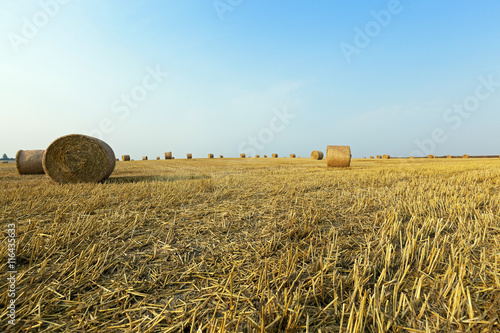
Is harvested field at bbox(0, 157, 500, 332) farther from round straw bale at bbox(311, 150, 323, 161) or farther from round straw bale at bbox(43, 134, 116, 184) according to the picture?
round straw bale at bbox(311, 150, 323, 161)

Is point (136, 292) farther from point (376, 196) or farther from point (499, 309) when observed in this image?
point (376, 196)

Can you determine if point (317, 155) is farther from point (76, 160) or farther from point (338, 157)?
point (76, 160)

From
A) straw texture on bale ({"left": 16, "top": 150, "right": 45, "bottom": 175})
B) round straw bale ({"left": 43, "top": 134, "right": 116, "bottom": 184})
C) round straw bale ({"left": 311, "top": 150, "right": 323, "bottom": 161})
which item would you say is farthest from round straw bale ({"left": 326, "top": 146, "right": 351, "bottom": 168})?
straw texture on bale ({"left": 16, "top": 150, "right": 45, "bottom": 175})

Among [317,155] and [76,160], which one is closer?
[76,160]

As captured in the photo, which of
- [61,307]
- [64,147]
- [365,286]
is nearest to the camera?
[61,307]

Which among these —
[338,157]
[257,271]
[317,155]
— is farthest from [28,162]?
[317,155]

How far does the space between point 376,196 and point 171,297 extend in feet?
13.6

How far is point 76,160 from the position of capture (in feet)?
26.8

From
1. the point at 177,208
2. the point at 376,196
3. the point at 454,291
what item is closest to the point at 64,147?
the point at 177,208

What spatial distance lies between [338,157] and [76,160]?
14.3 metres

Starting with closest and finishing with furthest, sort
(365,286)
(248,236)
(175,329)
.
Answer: (175,329)
(365,286)
(248,236)

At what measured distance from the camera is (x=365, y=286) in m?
1.68

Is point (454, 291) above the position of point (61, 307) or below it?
above

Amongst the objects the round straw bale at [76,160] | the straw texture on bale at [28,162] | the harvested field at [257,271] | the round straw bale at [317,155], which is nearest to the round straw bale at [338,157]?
the harvested field at [257,271]
